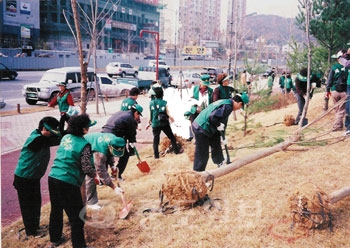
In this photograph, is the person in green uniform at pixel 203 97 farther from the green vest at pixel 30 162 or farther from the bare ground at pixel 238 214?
the green vest at pixel 30 162

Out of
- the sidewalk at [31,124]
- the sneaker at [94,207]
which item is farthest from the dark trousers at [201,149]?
the sidewalk at [31,124]

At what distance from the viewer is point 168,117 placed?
7.58 m

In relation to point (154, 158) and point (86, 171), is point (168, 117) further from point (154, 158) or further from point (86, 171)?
point (86, 171)

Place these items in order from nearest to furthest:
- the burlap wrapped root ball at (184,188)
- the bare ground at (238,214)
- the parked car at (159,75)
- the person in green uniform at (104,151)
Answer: the bare ground at (238,214), the person in green uniform at (104,151), the burlap wrapped root ball at (184,188), the parked car at (159,75)

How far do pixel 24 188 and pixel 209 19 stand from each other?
76475mm

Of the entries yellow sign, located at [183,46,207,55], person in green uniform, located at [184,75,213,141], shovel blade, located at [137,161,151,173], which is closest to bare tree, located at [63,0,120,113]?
shovel blade, located at [137,161,151,173]

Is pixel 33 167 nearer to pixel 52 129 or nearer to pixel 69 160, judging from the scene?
pixel 52 129

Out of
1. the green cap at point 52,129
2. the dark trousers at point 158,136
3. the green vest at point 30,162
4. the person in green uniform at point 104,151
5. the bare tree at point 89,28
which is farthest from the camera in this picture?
the dark trousers at point 158,136

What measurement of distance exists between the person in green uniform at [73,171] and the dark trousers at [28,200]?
57 centimetres

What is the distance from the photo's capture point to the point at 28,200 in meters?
4.45

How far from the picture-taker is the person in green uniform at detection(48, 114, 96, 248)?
3.88m

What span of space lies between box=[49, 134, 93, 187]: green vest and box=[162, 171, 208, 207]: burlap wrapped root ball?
1242 millimetres

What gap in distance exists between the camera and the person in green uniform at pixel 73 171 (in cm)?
388

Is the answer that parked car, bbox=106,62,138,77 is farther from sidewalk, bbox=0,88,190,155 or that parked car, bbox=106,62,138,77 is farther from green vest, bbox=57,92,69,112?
green vest, bbox=57,92,69,112
